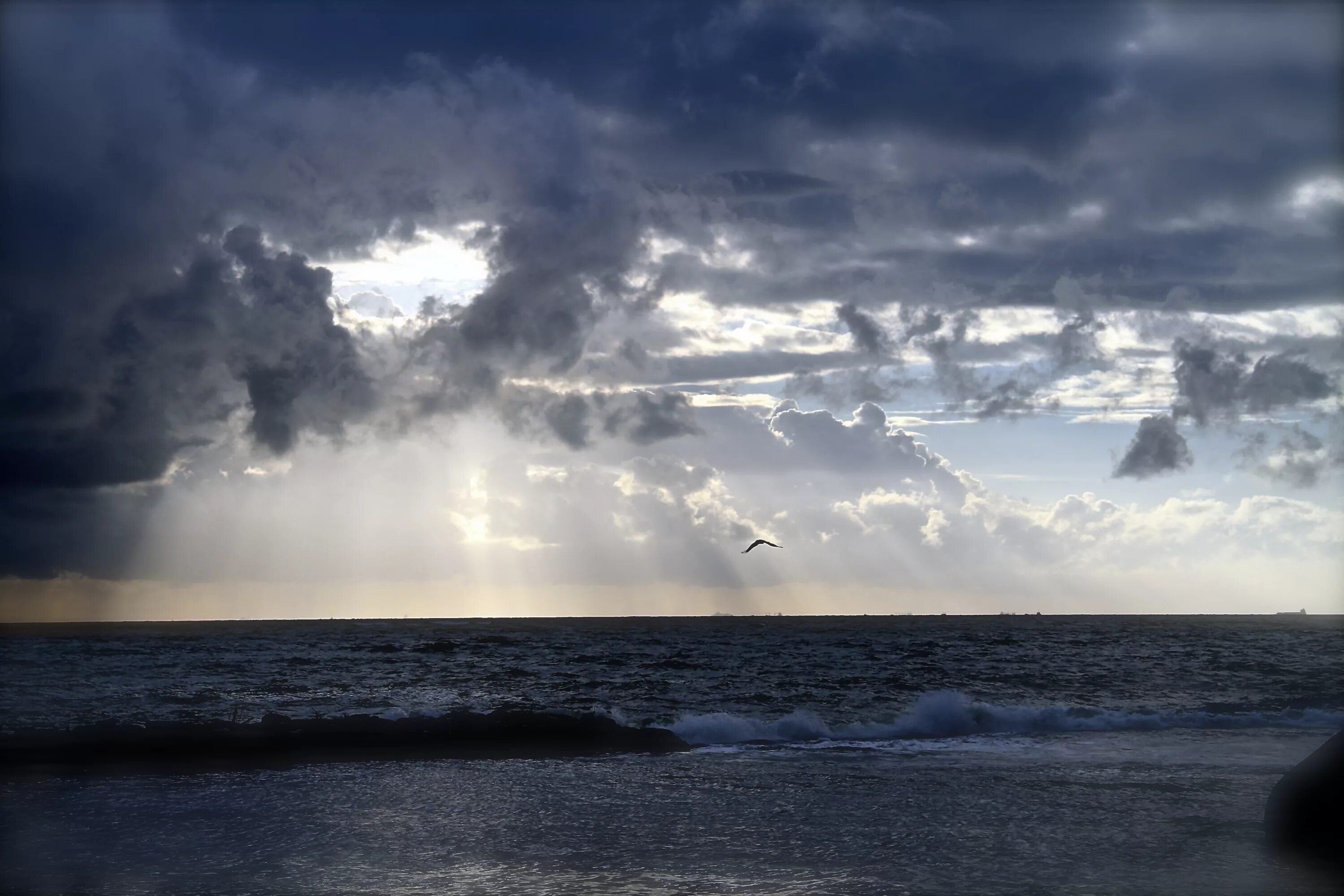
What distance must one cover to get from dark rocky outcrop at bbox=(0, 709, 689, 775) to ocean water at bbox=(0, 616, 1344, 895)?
1.22m

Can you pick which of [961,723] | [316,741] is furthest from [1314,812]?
[316,741]

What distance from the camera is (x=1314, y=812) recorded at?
1548 centimetres

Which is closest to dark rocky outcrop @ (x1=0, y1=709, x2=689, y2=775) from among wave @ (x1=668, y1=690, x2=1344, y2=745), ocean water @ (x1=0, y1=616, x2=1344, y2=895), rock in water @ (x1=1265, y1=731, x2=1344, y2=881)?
ocean water @ (x1=0, y1=616, x2=1344, y2=895)

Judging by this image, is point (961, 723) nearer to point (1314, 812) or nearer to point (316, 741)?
point (1314, 812)

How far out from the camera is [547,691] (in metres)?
41.6

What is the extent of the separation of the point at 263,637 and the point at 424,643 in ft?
93.3

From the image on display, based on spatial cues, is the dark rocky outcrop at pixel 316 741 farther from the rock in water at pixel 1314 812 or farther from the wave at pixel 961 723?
the rock in water at pixel 1314 812

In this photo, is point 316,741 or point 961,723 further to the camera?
point 961,723

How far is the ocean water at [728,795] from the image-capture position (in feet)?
45.8

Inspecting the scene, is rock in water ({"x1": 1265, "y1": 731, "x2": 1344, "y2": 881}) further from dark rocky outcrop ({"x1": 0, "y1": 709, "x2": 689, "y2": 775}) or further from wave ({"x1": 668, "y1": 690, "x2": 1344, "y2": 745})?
dark rocky outcrop ({"x1": 0, "y1": 709, "x2": 689, "y2": 775})

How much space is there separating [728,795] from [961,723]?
50.3ft

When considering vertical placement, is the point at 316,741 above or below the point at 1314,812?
below

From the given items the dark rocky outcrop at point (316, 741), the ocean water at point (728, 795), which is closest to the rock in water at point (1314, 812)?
the ocean water at point (728, 795)

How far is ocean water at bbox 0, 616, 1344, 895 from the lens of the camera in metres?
13.9
